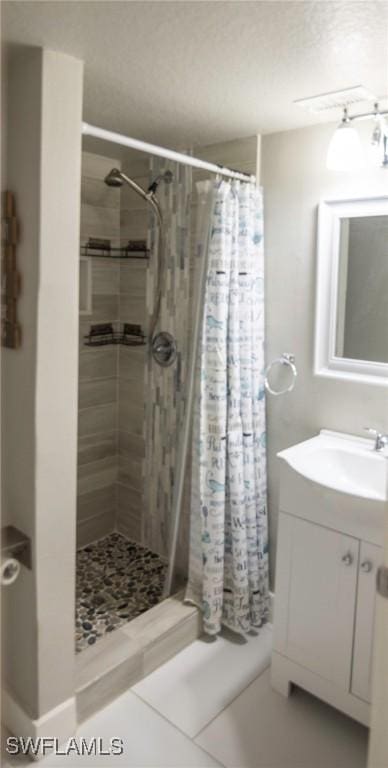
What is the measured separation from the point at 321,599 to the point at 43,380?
120cm

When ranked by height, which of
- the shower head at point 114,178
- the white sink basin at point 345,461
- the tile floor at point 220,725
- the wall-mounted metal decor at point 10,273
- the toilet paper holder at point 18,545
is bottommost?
the tile floor at point 220,725

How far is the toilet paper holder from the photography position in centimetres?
164

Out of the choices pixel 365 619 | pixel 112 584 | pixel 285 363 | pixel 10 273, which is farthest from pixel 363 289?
pixel 112 584

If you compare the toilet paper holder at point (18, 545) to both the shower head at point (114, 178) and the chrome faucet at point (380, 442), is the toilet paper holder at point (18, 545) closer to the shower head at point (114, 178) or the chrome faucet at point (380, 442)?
the chrome faucet at point (380, 442)

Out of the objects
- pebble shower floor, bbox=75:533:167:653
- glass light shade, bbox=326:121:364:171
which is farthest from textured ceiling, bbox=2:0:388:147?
A: pebble shower floor, bbox=75:533:167:653

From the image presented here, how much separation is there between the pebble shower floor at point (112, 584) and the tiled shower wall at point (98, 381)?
143 mm

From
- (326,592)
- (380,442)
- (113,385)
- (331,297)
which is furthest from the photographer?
(113,385)

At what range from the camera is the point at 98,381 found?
9.73 feet

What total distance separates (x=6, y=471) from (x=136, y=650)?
0.90m

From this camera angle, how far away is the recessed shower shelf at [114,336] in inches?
113

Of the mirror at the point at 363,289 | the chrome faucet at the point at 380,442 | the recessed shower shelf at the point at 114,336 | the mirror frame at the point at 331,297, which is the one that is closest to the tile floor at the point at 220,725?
the chrome faucet at the point at 380,442

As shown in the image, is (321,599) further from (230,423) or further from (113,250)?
(113,250)

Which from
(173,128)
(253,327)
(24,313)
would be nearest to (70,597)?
(24,313)

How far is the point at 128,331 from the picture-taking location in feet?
9.73
